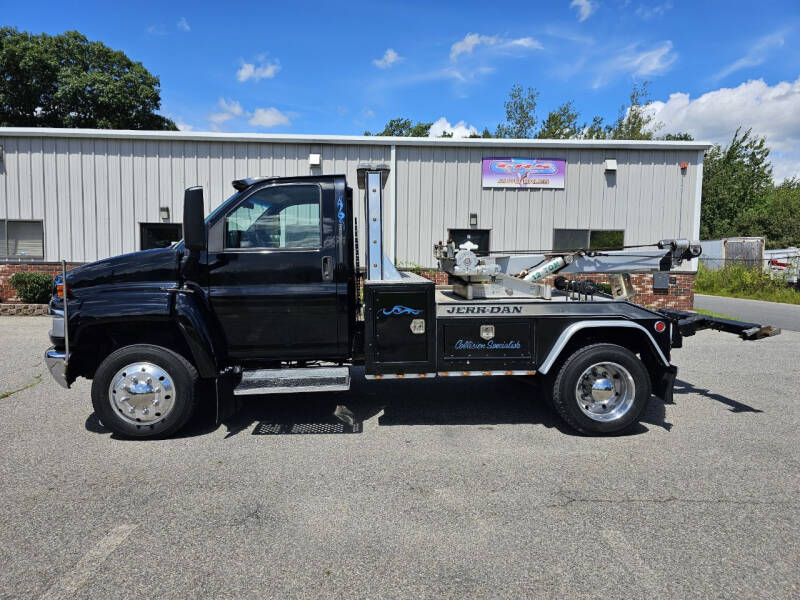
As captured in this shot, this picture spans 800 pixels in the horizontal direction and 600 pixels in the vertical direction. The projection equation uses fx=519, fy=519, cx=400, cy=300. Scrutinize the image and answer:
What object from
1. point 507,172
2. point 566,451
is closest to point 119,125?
point 507,172

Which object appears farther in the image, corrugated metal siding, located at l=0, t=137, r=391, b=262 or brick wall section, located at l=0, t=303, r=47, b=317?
corrugated metal siding, located at l=0, t=137, r=391, b=262

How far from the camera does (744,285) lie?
69.1ft

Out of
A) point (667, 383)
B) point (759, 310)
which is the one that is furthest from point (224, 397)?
point (759, 310)

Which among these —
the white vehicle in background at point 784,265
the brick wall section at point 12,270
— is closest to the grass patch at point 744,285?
the white vehicle in background at point 784,265

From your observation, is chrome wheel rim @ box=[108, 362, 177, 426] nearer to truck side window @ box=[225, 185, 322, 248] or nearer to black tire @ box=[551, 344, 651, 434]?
truck side window @ box=[225, 185, 322, 248]

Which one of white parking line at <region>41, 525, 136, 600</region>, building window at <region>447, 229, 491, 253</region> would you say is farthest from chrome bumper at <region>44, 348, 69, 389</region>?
building window at <region>447, 229, 491, 253</region>

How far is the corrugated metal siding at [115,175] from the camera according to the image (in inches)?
491

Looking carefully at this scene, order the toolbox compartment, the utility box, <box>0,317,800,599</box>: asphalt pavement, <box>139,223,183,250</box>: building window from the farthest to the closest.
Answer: the utility box → <box>139,223,183,250</box>: building window → the toolbox compartment → <box>0,317,800,599</box>: asphalt pavement

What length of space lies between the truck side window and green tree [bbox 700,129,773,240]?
41407 millimetres

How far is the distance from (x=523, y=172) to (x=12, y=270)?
12742 millimetres

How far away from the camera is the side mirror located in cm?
417

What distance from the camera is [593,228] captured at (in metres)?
13.3

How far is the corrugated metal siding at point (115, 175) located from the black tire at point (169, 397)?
869cm

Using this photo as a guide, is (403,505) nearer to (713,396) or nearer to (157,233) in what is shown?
(713,396)
